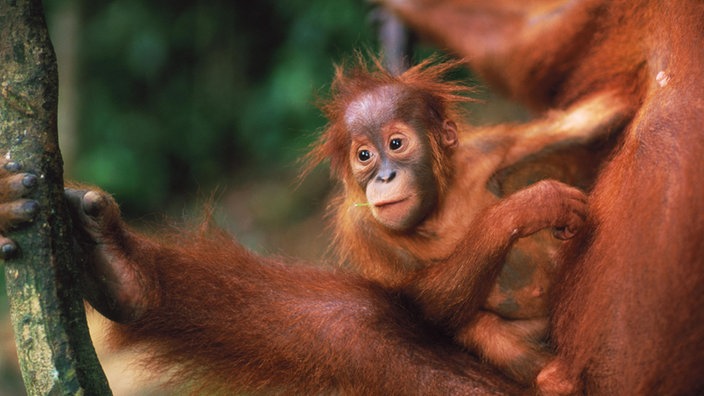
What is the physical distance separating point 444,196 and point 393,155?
0.21m

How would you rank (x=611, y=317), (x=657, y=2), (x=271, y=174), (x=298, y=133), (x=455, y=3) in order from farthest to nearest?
(x=271, y=174), (x=298, y=133), (x=455, y=3), (x=657, y=2), (x=611, y=317)

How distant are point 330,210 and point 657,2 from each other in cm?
135

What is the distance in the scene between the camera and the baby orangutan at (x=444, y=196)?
7.60 feet

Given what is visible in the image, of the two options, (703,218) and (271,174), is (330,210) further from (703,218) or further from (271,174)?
(271,174)

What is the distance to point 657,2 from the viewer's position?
2.39 meters

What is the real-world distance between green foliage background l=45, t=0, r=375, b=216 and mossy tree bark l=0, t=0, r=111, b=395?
4.32m

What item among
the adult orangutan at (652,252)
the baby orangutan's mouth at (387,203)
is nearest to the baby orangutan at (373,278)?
the baby orangutan's mouth at (387,203)

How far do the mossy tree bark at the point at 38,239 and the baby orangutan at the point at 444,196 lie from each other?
95 centimetres

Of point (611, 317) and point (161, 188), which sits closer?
point (611, 317)

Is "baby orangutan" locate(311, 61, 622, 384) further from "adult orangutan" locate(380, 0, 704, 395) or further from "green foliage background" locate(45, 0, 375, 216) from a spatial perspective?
"green foliage background" locate(45, 0, 375, 216)

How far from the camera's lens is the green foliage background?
20.7 ft

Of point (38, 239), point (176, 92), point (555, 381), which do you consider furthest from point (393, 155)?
point (176, 92)

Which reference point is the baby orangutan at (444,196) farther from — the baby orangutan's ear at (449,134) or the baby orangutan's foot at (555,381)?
the baby orangutan's foot at (555,381)

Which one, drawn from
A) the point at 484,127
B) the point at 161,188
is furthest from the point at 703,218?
the point at 161,188
